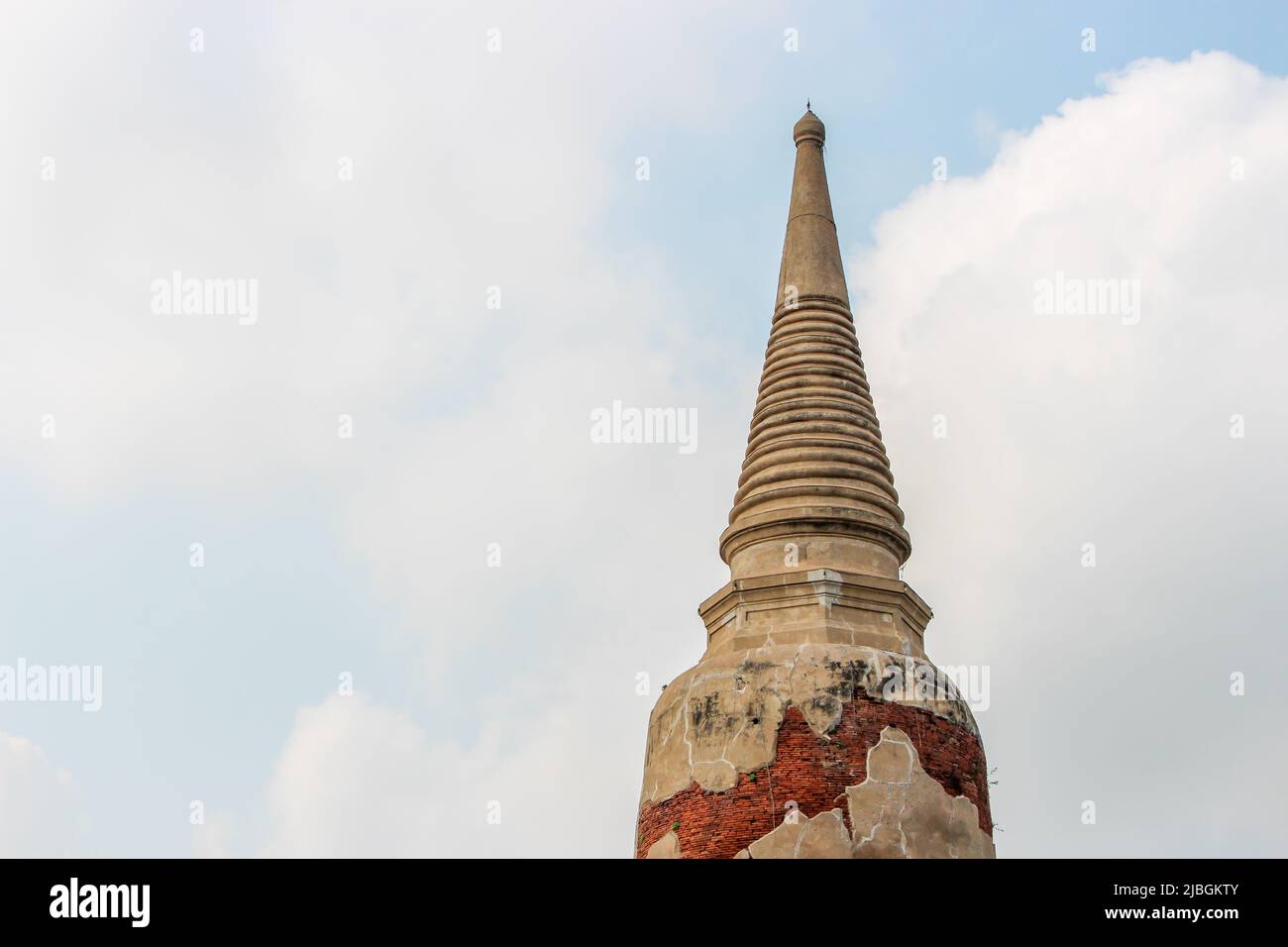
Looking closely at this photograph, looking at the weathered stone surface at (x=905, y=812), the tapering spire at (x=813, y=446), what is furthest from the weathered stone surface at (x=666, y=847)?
the tapering spire at (x=813, y=446)

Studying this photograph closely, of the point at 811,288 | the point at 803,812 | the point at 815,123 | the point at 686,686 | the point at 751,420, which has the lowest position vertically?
the point at 803,812

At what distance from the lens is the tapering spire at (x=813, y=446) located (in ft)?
65.3

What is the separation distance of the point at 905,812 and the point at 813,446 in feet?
16.5

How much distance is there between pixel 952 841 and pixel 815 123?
10766 millimetres

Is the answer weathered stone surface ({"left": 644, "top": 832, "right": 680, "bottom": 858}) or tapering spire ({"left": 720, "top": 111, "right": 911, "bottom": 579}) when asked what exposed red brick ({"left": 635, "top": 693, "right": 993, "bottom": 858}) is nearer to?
weathered stone surface ({"left": 644, "top": 832, "right": 680, "bottom": 858})

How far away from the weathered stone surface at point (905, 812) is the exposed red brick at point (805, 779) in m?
0.11

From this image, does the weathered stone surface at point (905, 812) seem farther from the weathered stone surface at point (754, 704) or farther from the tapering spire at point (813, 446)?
the tapering spire at point (813, 446)

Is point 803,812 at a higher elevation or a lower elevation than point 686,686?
lower

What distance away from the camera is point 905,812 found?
17.5 m

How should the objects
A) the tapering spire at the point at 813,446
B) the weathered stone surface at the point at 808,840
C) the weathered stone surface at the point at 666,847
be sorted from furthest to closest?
1. the tapering spire at the point at 813,446
2. the weathered stone surface at the point at 666,847
3. the weathered stone surface at the point at 808,840

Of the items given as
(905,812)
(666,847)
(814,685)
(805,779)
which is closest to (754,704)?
(814,685)
